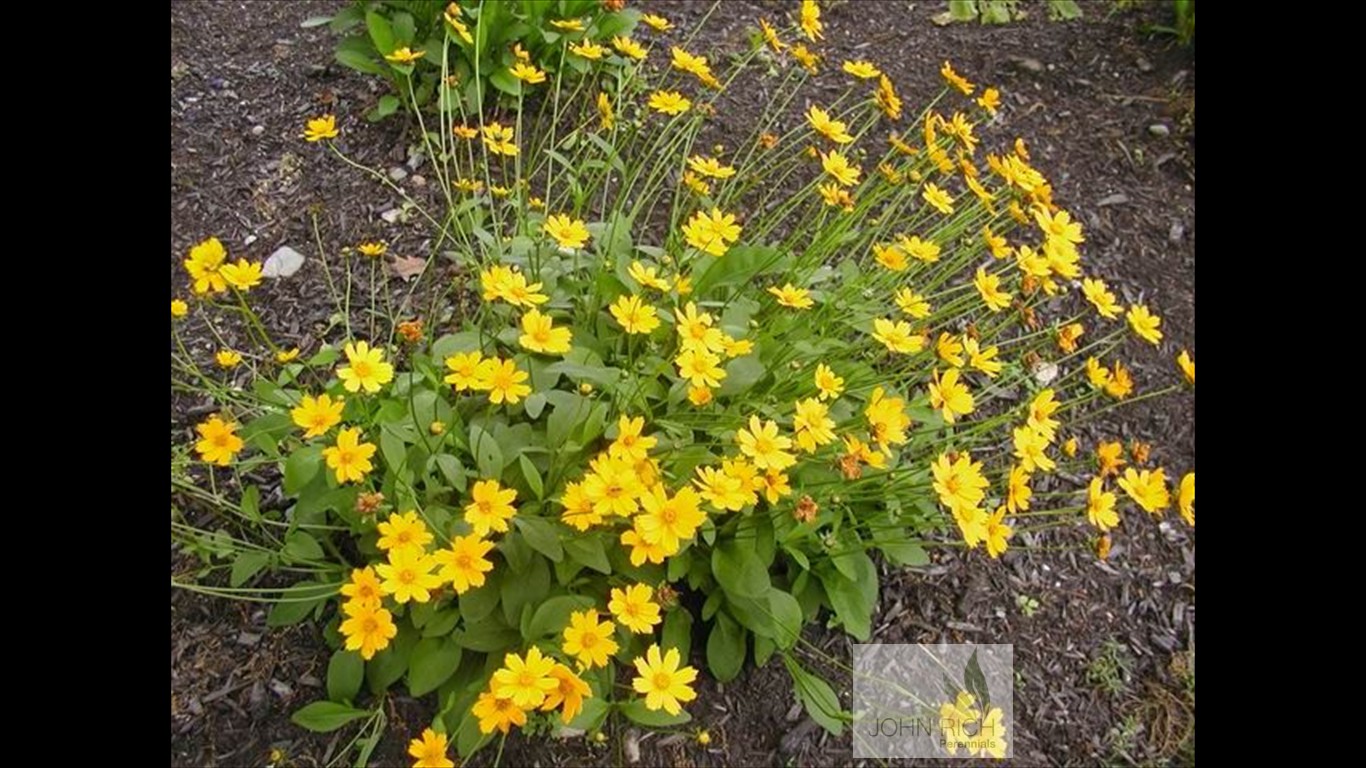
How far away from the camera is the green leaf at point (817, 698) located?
206 cm

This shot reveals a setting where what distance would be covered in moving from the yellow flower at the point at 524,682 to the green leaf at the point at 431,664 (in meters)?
0.33

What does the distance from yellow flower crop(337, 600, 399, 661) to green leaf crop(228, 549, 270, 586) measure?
417 millimetres

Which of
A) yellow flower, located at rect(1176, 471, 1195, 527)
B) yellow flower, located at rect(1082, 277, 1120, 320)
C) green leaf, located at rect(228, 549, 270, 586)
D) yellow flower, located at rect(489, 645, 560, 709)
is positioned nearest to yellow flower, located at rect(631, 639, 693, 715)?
yellow flower, located at rect(489, 645, 560, 709)

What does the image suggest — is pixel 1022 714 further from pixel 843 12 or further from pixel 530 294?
pixel 843 12

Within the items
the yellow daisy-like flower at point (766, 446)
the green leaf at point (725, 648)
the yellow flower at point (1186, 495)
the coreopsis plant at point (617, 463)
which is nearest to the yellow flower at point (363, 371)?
the coreopsis plant at point (617, 463)

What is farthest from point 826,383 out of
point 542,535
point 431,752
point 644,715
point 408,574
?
point 431,752

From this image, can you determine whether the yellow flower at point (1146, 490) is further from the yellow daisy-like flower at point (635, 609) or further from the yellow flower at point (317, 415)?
the yellow flower at point (317, 415)

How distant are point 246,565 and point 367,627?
46 cm

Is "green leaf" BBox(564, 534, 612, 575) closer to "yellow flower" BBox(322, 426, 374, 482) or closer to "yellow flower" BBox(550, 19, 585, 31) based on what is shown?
"yellow flower" BBox(322, 426, 374, 482)

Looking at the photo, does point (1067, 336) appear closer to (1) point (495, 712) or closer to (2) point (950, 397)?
(2) point (950, 397)

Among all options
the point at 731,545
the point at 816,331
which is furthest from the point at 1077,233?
the point at 731,545

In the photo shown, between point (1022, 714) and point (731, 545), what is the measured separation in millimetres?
853

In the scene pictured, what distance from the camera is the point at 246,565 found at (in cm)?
198

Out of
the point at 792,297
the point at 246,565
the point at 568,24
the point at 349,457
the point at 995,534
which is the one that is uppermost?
the point at 568,24
